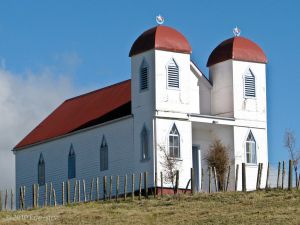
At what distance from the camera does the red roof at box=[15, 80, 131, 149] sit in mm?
75312

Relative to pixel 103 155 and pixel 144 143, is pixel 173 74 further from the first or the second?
pixel 103 155

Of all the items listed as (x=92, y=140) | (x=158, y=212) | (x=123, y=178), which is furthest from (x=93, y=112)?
(x=158, y=212)

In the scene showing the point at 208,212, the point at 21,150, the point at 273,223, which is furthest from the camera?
the point at 21,150

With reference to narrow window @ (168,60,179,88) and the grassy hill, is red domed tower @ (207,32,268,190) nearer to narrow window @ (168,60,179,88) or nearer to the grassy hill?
narrow window @ (168,60,179,88)

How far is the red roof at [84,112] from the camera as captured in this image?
75312 millimetres

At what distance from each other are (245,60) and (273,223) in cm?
2342

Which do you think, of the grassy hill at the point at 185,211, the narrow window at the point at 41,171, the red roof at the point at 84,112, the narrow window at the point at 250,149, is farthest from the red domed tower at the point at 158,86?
the narrow window at the point at 41,171

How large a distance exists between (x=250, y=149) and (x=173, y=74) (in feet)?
24.6

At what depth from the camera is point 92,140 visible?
74.9 meters

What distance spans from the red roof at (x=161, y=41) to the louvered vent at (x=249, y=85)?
16.0 feet

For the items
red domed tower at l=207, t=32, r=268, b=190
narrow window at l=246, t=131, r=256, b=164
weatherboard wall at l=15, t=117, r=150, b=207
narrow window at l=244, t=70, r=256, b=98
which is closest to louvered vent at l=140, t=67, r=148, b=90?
weatherboard wall at l=15, t=117, r=150, b=207

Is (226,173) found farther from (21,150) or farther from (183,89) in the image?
(21,150)

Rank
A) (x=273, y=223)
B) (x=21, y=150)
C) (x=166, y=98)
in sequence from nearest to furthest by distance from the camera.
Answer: (x=273, y=223), (x=166, y=98), (x=21, y=150)

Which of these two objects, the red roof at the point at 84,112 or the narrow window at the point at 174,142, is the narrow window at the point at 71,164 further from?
the narrow window at the point at 174,142
